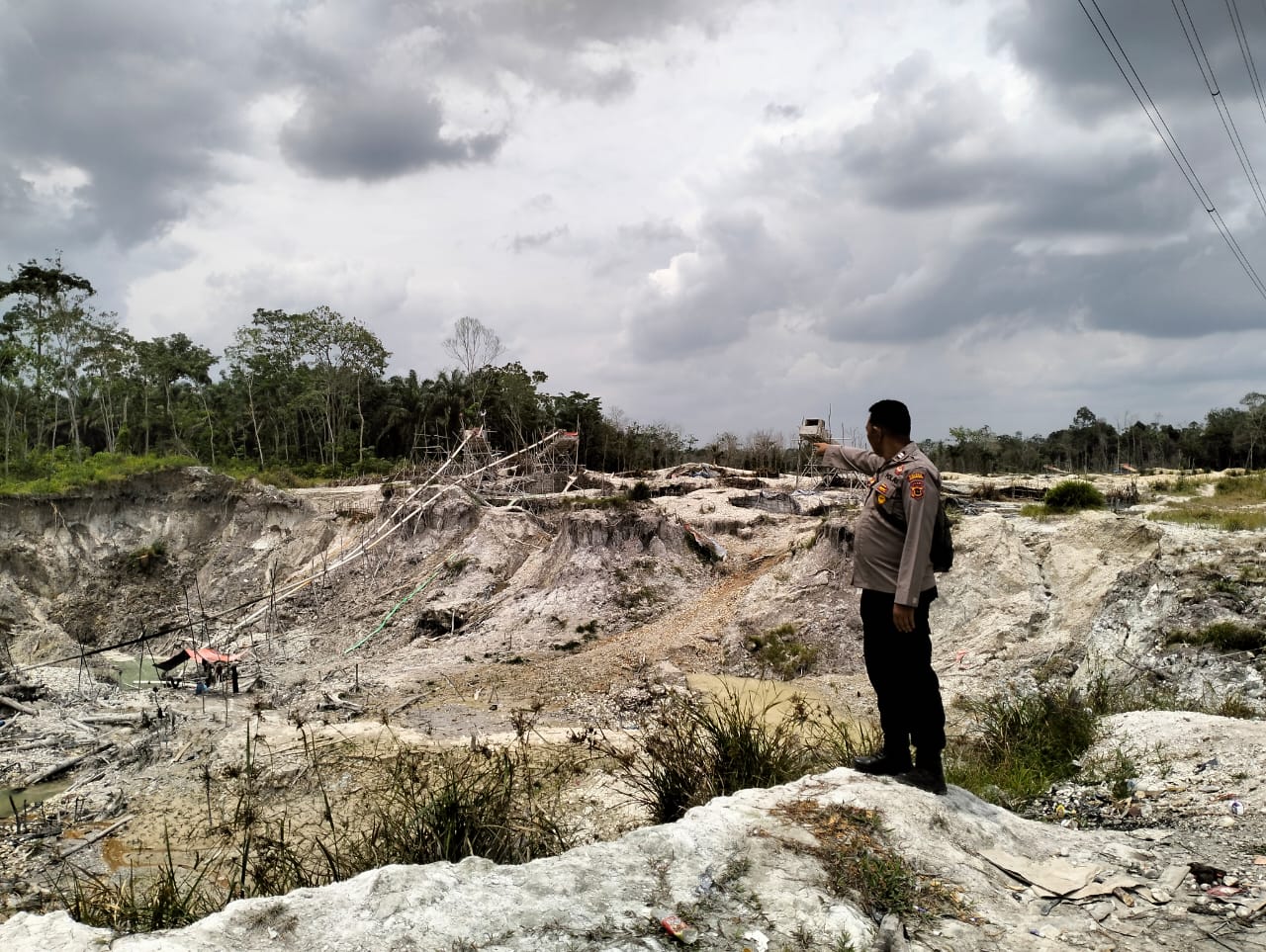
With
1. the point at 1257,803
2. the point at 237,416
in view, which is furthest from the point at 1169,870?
the point at 237,416

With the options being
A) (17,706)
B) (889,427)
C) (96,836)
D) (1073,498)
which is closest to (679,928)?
(889,427)

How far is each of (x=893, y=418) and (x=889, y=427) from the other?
51 millimetres

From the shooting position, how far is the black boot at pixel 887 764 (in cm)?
380

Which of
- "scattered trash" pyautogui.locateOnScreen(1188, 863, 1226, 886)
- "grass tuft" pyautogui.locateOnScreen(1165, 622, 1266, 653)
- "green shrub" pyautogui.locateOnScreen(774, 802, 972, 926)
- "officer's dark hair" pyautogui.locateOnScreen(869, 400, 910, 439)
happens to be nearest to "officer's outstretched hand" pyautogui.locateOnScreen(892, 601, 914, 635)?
"green shrub" pyautogui.locateOnScreen(774, 802, 972, 926)

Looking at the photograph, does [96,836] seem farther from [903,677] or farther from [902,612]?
[902,612]

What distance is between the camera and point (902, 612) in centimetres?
354

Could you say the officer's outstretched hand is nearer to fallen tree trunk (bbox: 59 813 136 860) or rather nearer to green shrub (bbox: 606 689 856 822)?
green shrub (bbox: 606 689 856 822)

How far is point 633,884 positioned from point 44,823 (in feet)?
26.0

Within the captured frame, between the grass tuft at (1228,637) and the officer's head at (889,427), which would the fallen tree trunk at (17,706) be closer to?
the officer's head at (889,427)

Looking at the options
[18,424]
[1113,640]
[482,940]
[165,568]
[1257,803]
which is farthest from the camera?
[18,424]

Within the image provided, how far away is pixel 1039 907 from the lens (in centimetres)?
291

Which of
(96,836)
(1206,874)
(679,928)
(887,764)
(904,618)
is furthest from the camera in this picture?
(96,836)

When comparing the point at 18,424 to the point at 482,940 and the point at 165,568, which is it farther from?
the point at 482,940

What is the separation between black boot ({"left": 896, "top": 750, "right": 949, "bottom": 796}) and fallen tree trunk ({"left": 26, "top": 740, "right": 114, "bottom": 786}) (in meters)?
10.4
